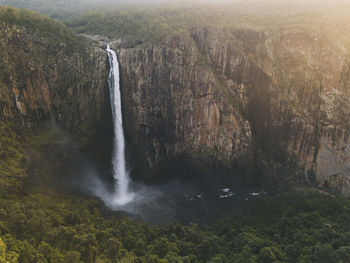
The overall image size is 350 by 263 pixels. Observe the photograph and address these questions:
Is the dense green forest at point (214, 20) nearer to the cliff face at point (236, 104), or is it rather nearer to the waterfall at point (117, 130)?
the cliff face at point (236, 104)

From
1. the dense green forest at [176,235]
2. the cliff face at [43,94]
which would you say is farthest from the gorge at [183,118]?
the dense green forest at [176,235]

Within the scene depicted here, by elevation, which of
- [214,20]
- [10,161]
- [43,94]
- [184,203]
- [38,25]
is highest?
[38,25]

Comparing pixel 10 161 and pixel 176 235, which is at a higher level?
pixel 10 161

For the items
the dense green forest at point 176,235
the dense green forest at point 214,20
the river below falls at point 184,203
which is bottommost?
the river below falls at point 184,203

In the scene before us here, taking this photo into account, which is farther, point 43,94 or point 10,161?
point 43,94

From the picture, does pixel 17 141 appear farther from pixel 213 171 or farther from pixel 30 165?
pixel 213 171

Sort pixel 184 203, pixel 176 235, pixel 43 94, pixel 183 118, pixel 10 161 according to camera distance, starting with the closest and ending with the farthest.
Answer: pixel 176 235, pixel 10 161, pixel 43 94, pixel 184 203, pixel 183 118

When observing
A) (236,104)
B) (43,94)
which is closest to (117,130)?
(43,94)

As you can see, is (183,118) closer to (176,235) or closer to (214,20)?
(214,20)
